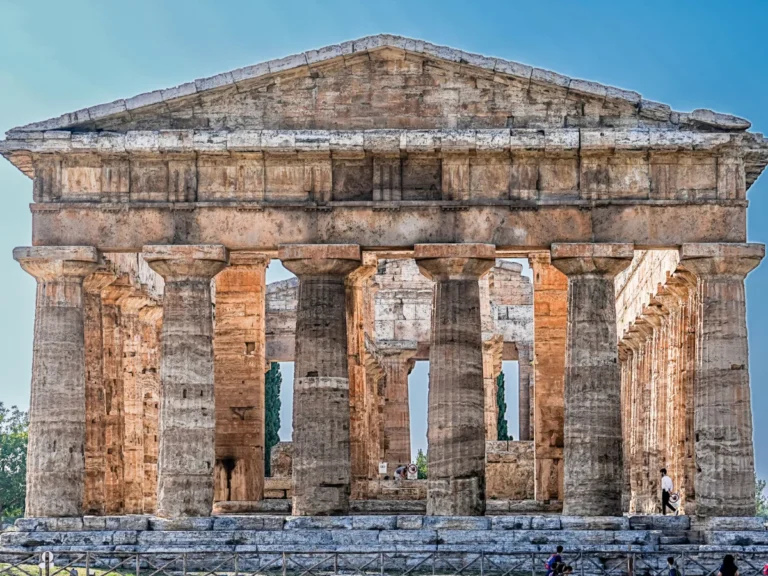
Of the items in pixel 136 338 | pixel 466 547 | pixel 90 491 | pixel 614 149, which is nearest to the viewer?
pixel 466 547

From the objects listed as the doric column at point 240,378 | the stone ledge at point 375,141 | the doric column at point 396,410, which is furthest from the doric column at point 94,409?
the doric column at point 396,410

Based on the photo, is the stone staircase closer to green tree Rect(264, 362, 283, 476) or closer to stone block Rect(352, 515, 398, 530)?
stone block Rect(352, 515, 398, 530)

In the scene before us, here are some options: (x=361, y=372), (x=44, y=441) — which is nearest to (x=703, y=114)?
(x=361, y=372)

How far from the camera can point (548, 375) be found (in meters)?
47.7

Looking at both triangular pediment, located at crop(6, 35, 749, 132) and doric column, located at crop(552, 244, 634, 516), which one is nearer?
doric column, located at crop(552, 244, 634, 516)

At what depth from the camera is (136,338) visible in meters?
50.1

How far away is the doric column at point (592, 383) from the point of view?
40.6 metres

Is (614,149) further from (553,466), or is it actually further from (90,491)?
(90,491)

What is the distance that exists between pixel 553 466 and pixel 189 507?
36.4 ft

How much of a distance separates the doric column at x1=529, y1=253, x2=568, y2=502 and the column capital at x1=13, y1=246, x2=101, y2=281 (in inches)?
481

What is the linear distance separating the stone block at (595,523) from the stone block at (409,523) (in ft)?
10.6

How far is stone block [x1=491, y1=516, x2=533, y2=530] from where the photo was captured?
130 ft

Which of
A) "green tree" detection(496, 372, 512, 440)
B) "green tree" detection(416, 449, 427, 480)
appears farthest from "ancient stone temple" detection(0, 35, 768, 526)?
"green tree" detection(416, 449, 427, 480)

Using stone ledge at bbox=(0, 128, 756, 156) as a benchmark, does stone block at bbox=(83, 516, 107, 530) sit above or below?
below
